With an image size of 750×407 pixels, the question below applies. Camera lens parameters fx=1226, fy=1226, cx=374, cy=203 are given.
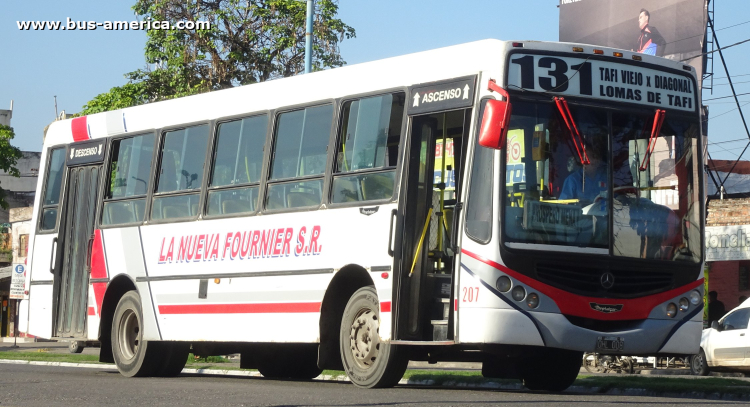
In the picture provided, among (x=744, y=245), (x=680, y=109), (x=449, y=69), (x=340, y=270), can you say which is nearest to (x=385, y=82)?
(x=449, y=69)

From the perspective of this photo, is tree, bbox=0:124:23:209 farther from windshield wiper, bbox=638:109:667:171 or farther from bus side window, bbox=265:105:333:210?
windshield wiper, bbox=638:109:667:171

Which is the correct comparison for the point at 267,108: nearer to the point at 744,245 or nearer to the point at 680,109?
the point at 680,109

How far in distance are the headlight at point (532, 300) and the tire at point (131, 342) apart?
639 centimetres

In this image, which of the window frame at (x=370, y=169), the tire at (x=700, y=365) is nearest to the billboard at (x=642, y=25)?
the tire at (x=700, y=365)

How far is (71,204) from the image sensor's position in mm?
16875

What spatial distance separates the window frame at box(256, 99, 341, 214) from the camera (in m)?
12.5

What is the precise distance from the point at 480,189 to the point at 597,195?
1.06 meters

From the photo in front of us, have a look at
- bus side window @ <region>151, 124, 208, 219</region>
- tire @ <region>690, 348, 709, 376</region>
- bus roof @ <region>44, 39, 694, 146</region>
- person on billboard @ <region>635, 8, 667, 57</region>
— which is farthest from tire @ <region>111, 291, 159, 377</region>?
person on billboard @ <region>635, 8, 667, 57</region>

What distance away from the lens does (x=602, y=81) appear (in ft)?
36.4

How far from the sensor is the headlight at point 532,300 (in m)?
10.5

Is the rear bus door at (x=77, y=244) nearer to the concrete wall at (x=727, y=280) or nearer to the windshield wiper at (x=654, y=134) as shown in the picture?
the windshield wiper at (x=654, y=134)

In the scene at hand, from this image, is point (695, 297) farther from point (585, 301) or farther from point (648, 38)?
point (648, 38)

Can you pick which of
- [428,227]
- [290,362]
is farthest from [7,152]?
[428,227]

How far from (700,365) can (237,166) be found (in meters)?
12.7
